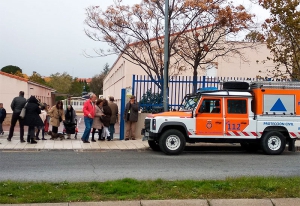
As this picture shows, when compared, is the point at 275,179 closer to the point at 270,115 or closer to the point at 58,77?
the point at 270,115

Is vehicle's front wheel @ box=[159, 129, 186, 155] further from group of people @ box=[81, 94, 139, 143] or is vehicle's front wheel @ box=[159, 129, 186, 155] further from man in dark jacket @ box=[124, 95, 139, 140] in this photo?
man in dark jacket @ box=[124, 95, 139, 140]

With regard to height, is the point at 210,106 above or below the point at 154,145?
above

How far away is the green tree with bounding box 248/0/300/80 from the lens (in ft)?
63.8

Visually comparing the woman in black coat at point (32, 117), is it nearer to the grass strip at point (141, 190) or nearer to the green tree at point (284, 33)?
the grass strip at point (141, 190)

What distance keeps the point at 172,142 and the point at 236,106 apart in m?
2.38

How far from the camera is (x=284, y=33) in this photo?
19953 mm

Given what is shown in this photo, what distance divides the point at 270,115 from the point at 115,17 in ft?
29.5

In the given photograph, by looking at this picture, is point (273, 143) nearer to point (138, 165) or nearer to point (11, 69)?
point (138, 165)

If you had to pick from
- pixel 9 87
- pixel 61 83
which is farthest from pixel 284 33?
pixel 61 83

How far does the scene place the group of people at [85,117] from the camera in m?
16.4

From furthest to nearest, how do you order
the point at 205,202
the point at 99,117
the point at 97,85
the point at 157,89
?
the point at 97,85
the point at 157,89
the point at 99,117
the point at 205,202

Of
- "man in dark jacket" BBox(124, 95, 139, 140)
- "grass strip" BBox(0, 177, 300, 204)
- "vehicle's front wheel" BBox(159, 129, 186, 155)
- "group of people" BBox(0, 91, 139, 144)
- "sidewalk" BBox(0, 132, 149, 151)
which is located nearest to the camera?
"grass strip" BBox(0, 177, 300, 204)

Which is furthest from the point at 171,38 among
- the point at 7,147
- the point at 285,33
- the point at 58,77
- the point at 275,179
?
the point at 58,77

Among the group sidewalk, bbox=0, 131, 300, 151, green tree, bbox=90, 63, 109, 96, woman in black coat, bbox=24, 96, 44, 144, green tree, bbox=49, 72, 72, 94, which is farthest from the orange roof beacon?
green tree, bbox=90, 63, 109, 96
